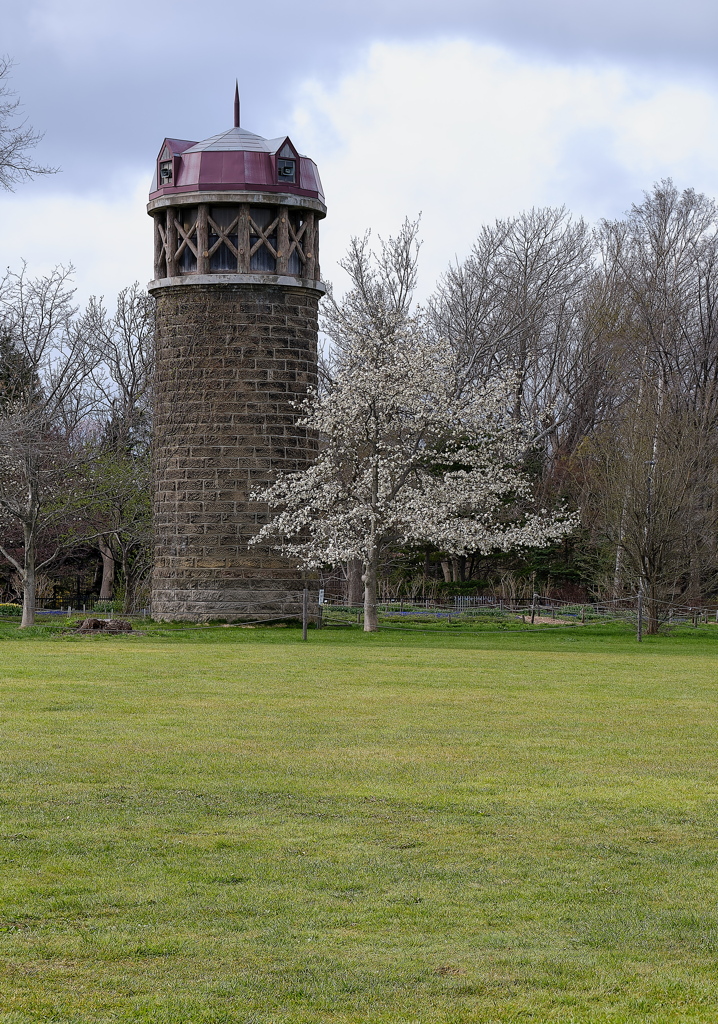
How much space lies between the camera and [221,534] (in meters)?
32.3

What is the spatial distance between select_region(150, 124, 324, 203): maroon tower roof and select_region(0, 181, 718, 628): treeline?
5.72 metres

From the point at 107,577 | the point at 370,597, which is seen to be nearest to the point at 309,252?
the point at 370,597

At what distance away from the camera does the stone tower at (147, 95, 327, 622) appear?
32.2 metres

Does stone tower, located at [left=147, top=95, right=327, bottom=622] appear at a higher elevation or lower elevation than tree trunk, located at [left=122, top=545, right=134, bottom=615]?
higher

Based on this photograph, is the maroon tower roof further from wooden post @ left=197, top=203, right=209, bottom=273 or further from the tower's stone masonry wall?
the tower's stone masonry wall

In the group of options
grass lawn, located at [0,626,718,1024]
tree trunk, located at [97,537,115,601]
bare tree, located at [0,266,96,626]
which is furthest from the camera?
tree trunk, located at [97,537,115,601]

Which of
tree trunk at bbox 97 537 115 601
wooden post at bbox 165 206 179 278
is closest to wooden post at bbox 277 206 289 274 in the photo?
wooden post at bbox 165 206 179 278

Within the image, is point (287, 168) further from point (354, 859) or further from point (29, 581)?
point (354, 859)

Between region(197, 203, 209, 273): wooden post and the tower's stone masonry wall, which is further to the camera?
region(197, 203, 209, 273): wooden post

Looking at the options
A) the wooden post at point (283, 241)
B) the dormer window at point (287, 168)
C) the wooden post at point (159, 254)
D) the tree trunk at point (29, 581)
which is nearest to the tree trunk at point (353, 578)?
the tree trunk at point (29, 581)

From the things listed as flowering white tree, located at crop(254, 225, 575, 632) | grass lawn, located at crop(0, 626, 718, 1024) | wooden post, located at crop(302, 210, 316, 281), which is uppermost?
wooden post, located at crop(302, 210, 316, 281)

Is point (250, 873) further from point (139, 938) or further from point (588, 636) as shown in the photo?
point (588, 636)

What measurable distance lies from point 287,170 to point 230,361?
15.2ft

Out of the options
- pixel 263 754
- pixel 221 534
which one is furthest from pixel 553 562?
pixel 263 754
